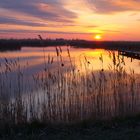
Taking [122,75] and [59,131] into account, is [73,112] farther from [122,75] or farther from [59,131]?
[122,75]

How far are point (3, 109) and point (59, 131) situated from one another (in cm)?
208

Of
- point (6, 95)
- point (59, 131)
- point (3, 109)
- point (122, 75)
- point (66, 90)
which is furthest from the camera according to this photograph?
point (122, 75)

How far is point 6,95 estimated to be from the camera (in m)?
9.34

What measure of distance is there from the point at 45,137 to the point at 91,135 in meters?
0.91

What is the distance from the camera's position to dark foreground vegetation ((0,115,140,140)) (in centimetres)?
679

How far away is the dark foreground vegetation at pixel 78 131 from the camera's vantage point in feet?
22.3

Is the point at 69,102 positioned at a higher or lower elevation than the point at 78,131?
higher

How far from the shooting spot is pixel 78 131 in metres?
7.36

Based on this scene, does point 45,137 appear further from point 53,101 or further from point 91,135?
point 53,101

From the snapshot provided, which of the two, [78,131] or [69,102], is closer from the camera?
[78,131]

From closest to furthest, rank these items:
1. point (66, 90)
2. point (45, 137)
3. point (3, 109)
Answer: point (45, 137) < point (3, 109) < point (66, 90)

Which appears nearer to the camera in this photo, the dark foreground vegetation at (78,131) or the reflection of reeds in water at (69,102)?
the dark foreground vegetation at (78,131)

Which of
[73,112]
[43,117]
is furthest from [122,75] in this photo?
[43,117]

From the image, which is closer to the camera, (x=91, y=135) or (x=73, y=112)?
(x=91, y=135)
